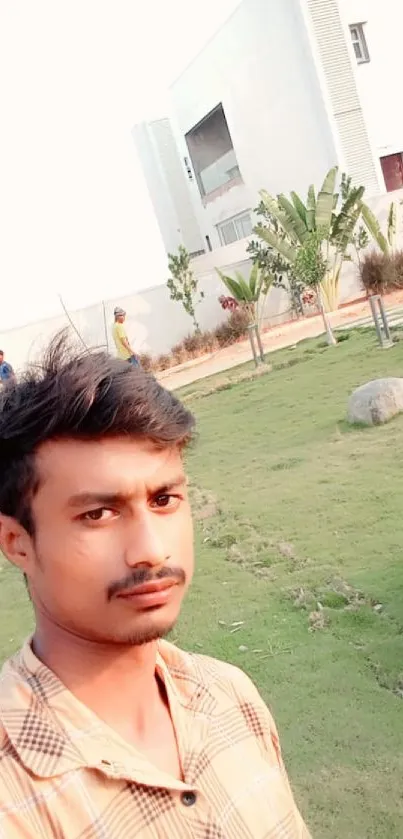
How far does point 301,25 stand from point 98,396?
21083 mm

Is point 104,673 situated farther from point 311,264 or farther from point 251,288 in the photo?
point 251,288

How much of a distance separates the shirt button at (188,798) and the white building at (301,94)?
20.2 m

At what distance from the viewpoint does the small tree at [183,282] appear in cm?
1833

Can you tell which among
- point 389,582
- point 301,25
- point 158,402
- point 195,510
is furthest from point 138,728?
point 301,25

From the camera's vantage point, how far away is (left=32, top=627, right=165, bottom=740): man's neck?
3.37 ft

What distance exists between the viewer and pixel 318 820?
2.41 m

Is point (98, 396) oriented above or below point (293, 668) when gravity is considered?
above

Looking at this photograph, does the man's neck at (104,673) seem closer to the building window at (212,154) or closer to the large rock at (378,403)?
the large rock at (378,403)

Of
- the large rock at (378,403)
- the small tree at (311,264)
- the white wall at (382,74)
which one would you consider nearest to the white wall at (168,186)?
the white wall at (382,74)

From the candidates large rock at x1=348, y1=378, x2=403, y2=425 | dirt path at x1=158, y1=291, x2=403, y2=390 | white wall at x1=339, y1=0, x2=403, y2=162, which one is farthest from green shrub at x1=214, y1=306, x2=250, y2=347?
large rock at x1=348, y1=378, x2=403, y2=425

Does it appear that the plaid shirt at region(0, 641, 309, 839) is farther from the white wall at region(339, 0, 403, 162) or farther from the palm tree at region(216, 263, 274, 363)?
the white wall at region(339, 0, 403, 162)

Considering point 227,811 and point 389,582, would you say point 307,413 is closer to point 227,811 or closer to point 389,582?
point 389,582

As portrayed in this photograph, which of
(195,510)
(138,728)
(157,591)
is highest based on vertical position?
(157,591)

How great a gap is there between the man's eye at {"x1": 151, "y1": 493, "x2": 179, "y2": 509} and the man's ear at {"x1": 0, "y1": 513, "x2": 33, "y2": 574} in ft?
0.55
